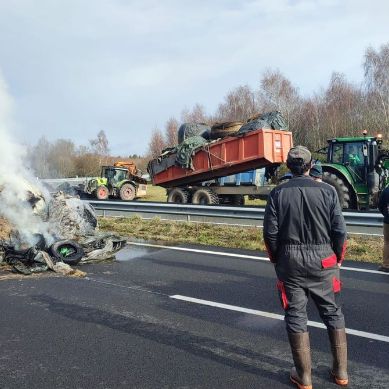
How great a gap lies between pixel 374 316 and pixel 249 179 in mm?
12823

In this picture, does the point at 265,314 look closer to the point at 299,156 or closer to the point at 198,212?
the point at 299,156

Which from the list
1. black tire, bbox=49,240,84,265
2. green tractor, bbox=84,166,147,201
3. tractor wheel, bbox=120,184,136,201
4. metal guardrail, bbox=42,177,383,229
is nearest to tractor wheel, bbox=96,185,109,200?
green tractor, bbox=84,166,147,201

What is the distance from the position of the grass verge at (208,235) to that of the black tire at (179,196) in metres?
4.22

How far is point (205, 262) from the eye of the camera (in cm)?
853

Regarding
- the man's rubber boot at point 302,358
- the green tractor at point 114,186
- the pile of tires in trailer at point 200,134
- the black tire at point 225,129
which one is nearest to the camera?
the man's rubber boot at point 302,358

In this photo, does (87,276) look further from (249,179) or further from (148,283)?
(249,179)

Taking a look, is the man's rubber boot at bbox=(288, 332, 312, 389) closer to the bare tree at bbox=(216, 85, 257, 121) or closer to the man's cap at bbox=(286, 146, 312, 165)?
the man's cap at bbox=(286, 146, 312, 165)

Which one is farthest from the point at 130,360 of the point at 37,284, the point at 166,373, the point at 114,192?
the point at 114,192

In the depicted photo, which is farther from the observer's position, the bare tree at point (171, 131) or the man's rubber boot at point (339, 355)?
Answer: the bare tree at point (171, 131)

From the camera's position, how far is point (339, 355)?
12.1 feet

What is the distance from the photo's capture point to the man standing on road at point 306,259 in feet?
11.9

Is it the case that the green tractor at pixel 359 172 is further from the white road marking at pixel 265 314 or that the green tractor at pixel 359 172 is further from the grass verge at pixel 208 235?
the white road marking at pixel 265 314

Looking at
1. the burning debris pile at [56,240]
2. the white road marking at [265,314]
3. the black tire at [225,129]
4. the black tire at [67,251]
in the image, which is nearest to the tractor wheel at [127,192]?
the black tire at [225,129]

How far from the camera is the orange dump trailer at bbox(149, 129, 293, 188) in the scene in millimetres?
16203
